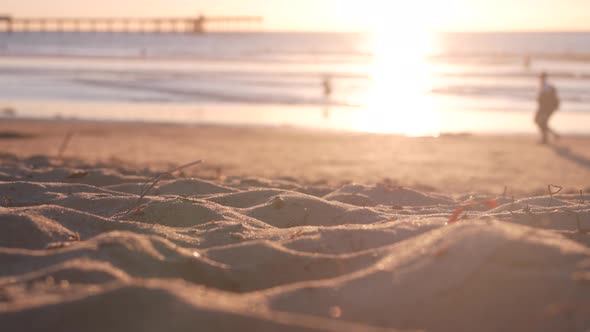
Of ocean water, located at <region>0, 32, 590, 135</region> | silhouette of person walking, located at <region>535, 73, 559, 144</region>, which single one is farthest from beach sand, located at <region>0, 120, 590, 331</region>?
ocean water, located at <region>0, 32, 590, 135</region>

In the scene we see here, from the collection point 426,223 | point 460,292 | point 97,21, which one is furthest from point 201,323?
point 97,21

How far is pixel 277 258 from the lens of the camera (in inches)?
115

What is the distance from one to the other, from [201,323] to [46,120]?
16.3 metres

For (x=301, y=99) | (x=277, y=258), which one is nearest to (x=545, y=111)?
(x=301, y=99)

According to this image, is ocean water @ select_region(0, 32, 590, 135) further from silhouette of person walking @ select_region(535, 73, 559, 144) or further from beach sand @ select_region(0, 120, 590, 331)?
beach sand @ select_region(0, 120, 590, 331)

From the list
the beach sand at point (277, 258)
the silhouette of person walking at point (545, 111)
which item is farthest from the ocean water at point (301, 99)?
the beach sand at point (277, 258)

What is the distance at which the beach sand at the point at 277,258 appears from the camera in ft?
6.68

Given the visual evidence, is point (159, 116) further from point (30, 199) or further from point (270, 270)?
point (270, 270)

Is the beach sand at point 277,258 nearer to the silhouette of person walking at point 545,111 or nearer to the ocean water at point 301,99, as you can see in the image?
the silhouette of person walking at point 545,111

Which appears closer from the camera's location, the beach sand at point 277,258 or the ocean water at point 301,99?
the beach sand at point 277,258

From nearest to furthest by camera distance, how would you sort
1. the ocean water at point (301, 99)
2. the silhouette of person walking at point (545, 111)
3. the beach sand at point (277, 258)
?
the beach sand at point (277, 258) → the silhouette of person walking at point (545, 111) → the ocean water at point (301, 99)

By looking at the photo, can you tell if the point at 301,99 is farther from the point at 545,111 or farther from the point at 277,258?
the point at 277,258

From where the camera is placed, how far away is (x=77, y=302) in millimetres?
2062

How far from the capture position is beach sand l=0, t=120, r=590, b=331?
6.68 ft
